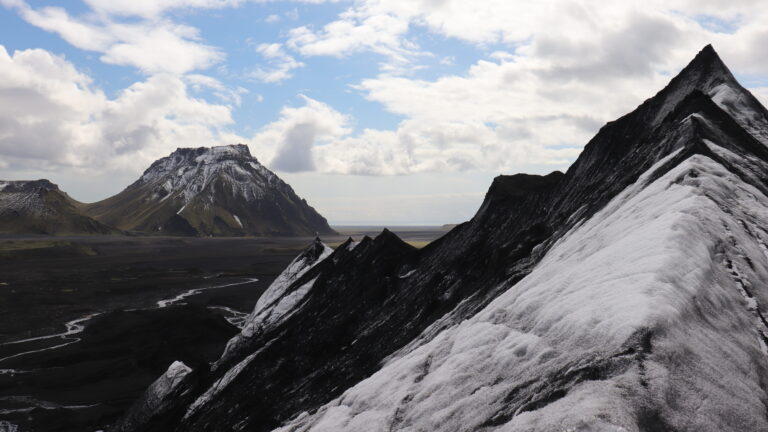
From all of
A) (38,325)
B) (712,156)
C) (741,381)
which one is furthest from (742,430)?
(38,325)

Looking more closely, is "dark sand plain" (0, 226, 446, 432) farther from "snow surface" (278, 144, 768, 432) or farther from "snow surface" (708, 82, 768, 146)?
"snow surface" (708, 82, 768, 146)

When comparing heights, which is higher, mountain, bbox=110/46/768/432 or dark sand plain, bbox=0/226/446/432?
mountain, bbox=110/46/768/432

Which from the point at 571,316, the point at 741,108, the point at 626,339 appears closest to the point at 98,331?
the point at 571,316

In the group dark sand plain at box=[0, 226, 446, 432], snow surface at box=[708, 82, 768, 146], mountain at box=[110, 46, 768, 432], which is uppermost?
snow surface at box=[708, 82, 768, 146]

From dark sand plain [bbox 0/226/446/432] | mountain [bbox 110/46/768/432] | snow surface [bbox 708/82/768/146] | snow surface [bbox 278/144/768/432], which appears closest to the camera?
snow surface [bbox 278/144/768/432]

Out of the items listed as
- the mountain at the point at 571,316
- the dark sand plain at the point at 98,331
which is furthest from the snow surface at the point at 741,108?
the dark sand plain at the point at 98,331

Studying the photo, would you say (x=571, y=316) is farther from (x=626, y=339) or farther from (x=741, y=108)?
(x=741, y=108)

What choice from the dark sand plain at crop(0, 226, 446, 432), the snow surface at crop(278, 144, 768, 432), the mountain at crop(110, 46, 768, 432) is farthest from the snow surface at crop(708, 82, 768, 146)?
the dark sand plain at crop(0, 226, 446, 432)
